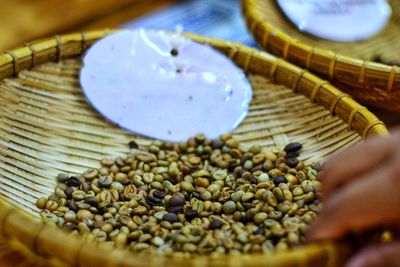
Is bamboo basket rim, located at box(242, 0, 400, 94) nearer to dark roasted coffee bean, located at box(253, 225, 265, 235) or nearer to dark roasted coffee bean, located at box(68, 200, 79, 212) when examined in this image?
dark roasted coffee bean, located at box(253, 225, 265, 235)

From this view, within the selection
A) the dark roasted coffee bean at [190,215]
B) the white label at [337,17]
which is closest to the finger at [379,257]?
the dark roasted coffee bean at [190,215]

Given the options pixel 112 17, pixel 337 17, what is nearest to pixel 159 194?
pixel 337 17

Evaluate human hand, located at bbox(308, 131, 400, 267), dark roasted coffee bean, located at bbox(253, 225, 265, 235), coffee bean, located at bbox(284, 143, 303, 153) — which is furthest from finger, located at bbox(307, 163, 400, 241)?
coffee bean, located at bbox(284, 143, 303, 153)

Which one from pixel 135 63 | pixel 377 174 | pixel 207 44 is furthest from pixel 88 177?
pixel 377 174

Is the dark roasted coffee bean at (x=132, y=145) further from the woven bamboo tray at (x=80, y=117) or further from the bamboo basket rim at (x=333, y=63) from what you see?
the bamboo basket rim at (x=333, y=63)

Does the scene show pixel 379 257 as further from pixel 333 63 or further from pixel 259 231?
pixel 333 63

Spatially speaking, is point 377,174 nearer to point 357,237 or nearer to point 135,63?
point 357,237

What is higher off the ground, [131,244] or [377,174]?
[377,174]

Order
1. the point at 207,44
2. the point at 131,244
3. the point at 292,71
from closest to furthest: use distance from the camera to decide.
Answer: the point at 131,244 → the point at 292,71 → the point at 207,44
